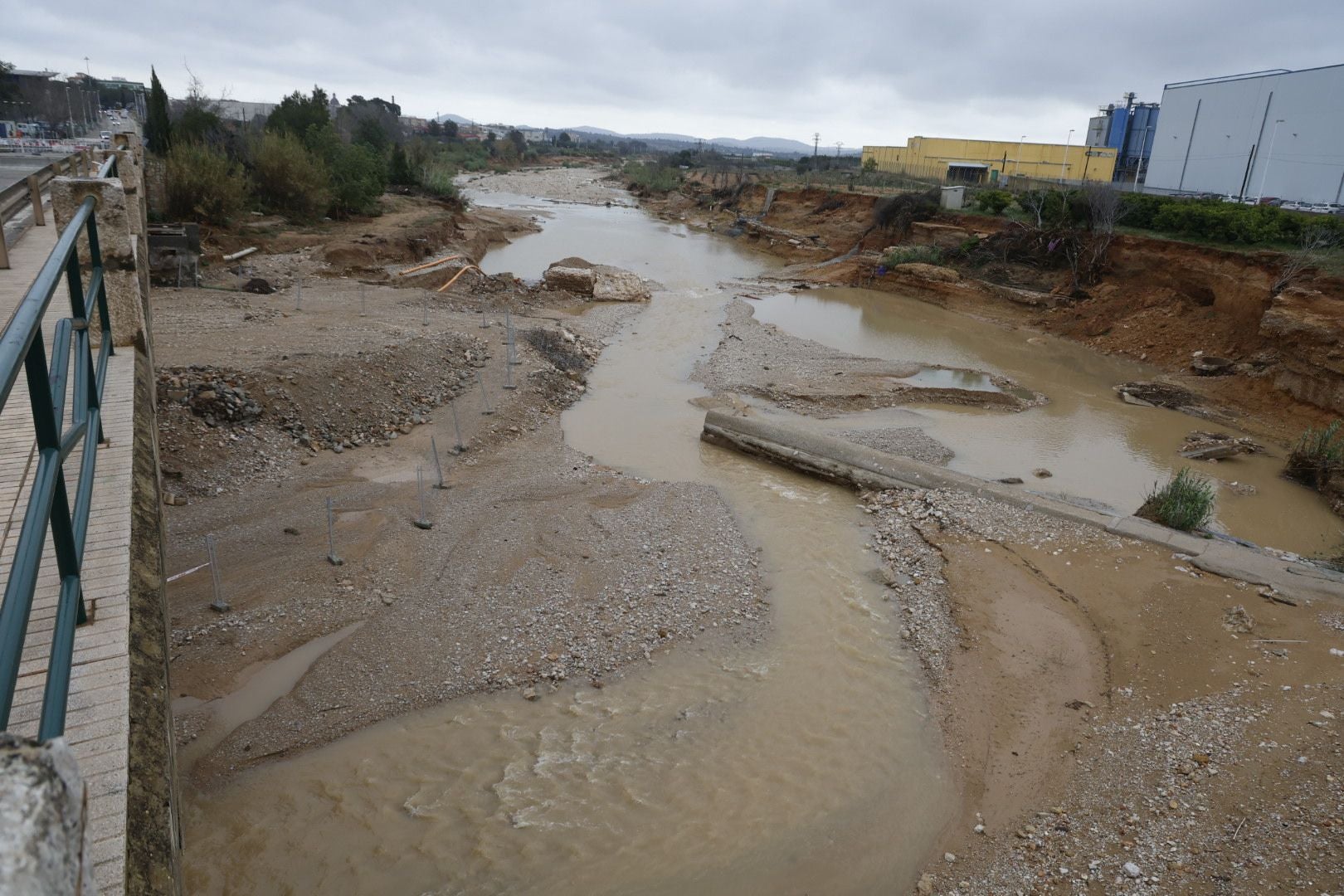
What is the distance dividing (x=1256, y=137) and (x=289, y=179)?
134 feet

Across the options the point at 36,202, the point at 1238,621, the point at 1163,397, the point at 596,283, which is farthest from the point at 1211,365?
the point at 36,202

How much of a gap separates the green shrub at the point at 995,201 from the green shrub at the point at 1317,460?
20.3m

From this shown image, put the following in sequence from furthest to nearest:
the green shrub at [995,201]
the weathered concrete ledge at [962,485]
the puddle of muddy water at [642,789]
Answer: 1. the green shrub at [995,201]
2. the weathered concrete ledge at [962,485]
3. the puddle of muddy water at [642,789]

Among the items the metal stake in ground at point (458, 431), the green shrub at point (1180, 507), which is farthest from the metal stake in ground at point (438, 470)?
the green shrub at point (1180, 507)

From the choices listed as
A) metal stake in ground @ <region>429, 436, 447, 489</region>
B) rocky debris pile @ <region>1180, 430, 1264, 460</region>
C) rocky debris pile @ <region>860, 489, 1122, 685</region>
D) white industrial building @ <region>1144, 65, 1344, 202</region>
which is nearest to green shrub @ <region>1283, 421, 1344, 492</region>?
rocky debris pile @ <region>1180, 430, 1264, 460</region>

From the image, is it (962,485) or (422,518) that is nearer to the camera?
(422,518)

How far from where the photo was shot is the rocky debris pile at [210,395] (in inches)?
437

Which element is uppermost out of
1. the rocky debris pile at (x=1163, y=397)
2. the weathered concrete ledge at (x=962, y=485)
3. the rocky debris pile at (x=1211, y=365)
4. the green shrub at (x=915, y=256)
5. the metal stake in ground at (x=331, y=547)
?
the green shrub at (x=915, y=256)

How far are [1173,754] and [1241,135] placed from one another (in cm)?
4176

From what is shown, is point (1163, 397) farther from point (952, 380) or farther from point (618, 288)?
point (618, 288)

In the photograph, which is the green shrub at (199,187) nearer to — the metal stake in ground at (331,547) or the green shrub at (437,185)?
the green shrub at (437,185)

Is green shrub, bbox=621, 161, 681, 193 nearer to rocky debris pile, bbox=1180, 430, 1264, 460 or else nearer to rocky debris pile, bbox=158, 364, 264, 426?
rocky debris pile, bbox=1180, 430, 1264, 460

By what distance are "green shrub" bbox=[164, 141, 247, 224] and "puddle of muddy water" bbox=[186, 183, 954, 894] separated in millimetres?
21982

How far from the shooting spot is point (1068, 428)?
54.1 ft
